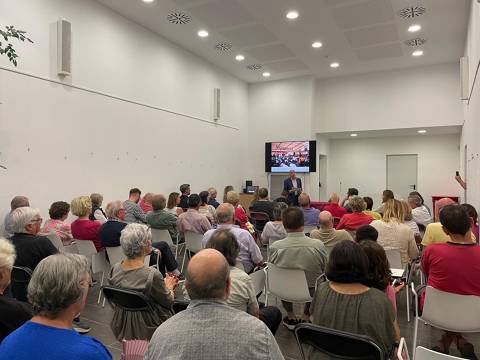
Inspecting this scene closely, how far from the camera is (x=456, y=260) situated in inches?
104

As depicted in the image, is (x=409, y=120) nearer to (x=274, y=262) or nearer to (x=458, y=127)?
(x=458, y=127)

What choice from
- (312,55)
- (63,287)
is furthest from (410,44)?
(63,287)

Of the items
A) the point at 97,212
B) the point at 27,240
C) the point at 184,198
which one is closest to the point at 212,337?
the point at 27,240

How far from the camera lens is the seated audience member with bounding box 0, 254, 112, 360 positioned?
1.20m

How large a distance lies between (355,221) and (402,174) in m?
8.82

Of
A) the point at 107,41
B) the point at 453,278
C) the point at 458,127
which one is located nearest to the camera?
the point at 453,278

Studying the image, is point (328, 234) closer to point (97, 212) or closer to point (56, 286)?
point (56, 286)

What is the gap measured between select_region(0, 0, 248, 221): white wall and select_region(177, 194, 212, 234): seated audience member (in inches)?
90.1

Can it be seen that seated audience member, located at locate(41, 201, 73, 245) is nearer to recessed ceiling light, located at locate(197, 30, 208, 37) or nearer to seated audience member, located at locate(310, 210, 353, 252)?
seated audience member, located at locate(310, 210, 353, 252)

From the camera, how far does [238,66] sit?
A: 34.7 feet

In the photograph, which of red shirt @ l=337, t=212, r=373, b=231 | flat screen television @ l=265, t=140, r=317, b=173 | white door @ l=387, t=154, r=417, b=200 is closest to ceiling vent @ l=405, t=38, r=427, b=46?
flat screen television @ l=265, t=140, r=317, b=173

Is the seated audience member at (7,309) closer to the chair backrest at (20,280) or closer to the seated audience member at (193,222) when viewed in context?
the chair backrest at (20,280)

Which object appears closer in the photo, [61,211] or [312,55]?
[61,211]

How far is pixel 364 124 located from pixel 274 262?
349 inches
